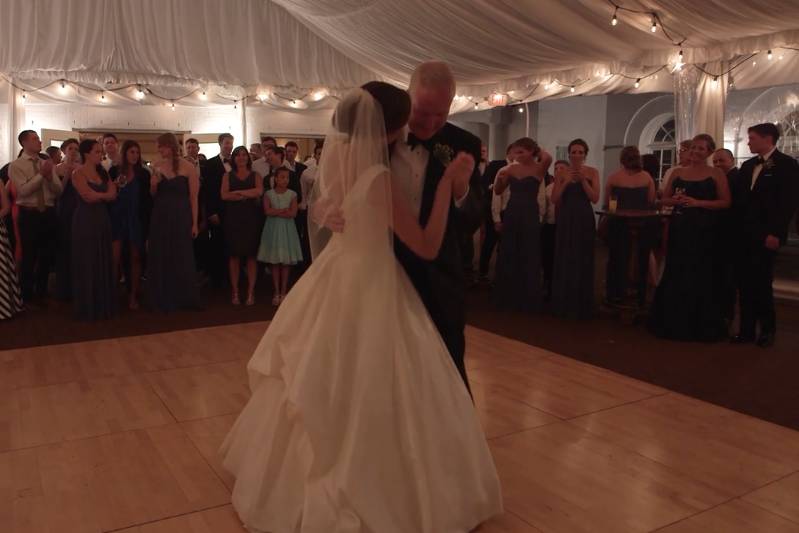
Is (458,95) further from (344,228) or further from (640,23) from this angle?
(344,228)

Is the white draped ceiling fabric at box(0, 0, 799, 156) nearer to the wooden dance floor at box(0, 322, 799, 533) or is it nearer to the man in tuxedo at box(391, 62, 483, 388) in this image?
the wooden dance floor at box(0, 322, 799, 533)

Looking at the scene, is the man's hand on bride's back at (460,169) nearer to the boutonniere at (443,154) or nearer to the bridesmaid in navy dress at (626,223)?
the boutonniere at (443,154)

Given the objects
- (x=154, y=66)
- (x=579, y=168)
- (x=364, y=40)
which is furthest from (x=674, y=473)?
(x=154, y=66)

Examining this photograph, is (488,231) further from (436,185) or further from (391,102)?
(391,102)

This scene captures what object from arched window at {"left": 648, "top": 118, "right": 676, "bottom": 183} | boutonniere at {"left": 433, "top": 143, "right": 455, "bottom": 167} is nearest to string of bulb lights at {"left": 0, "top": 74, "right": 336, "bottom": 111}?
arched window at {"left": 648, "top": 118, "right": 676, "bottom": 183}

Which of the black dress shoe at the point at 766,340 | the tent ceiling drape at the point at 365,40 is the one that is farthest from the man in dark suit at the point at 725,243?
the tent ceiling drape at the point at 365,40

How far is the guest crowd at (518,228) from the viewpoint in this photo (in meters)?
5.04

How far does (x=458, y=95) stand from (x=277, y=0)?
3.33 meters

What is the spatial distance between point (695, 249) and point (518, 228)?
5.37 ft

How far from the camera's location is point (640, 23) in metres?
6.77

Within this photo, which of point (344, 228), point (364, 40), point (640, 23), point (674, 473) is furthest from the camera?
point (364, 40)

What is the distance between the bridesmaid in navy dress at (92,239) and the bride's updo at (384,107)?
4.14m

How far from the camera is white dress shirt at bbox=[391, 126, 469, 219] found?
2252 mm

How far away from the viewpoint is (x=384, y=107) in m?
2.08
